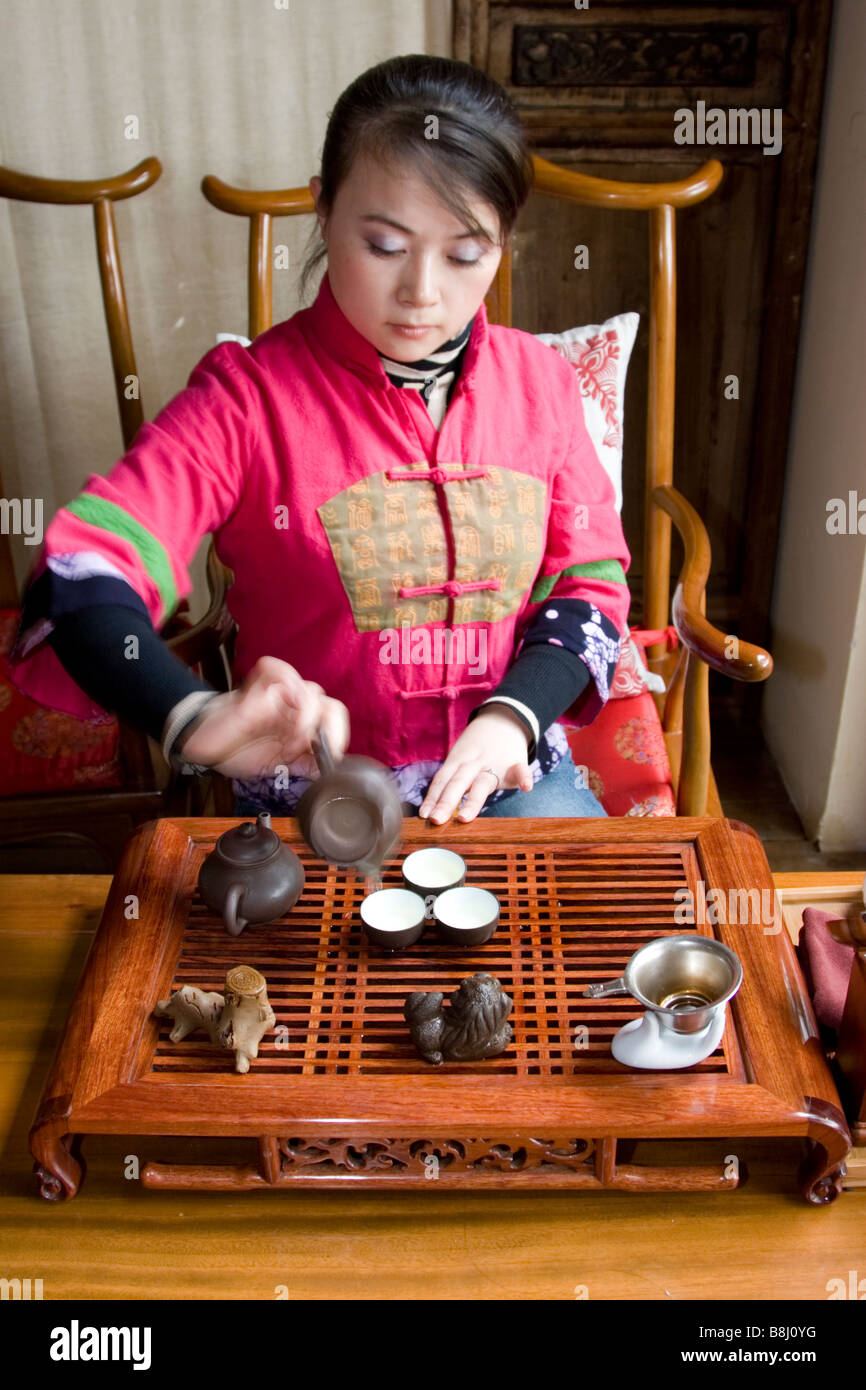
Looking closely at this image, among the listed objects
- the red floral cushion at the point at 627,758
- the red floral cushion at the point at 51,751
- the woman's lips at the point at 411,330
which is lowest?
the red floral cushion at the point at 51,751

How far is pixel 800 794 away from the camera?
272cm

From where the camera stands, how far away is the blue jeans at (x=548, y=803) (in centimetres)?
175

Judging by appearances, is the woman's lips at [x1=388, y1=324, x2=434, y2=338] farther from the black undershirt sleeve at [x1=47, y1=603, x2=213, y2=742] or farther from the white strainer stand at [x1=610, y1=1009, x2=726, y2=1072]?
the white strainer stand at [x1=610, y1=1009, x2=726, y2=1072]

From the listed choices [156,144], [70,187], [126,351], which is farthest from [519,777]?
[156,144]

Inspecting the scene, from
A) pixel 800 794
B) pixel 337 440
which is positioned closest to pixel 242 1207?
pixel 337 440

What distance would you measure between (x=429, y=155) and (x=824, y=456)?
1.36 metres

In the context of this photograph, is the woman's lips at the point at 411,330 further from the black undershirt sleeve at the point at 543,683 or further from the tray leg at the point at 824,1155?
the tray leg at the point at 824,1155

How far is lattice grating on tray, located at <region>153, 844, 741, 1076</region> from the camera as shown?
125 centimetres

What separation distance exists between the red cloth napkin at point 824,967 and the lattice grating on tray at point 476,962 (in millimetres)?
128

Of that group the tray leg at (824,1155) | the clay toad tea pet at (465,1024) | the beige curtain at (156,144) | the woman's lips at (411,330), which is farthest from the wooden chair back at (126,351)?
the tray leg at (824,1155)

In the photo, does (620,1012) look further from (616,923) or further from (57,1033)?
(57,1033)

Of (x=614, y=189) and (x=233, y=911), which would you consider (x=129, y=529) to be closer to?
(x=233, y=911)

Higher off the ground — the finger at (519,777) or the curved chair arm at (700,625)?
the curved chair arm at (700,625)

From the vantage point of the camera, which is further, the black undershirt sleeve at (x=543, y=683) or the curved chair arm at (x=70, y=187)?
the curved chair arm at (x=70, y=187)
